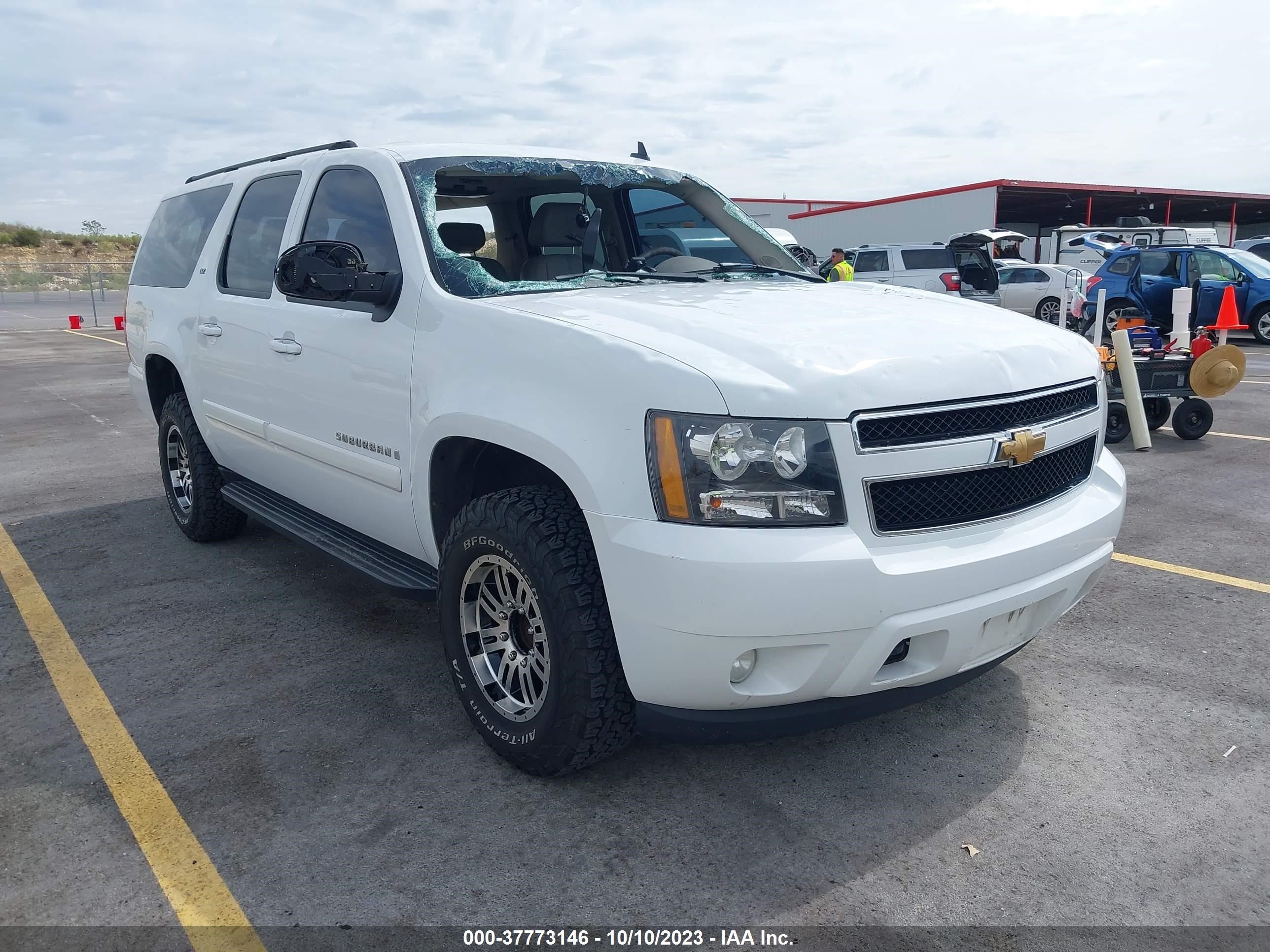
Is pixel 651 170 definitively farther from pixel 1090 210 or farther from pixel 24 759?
pixel 1090 210

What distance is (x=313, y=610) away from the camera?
455cm

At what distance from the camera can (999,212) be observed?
135ft

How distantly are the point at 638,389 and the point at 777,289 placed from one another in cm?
130

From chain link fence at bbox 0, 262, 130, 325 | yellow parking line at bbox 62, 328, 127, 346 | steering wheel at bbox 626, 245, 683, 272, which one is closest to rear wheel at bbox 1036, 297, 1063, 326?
steering wheel at bbox 626, 245, 683, 272

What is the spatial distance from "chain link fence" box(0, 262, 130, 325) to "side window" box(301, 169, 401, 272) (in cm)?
3572

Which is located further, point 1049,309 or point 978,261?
point 1049,309

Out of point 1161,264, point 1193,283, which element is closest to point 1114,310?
point 1161,264

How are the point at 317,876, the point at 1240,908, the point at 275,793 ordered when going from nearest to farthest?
the point at 1240,908 < the point at 317,876 < the point at 275,793

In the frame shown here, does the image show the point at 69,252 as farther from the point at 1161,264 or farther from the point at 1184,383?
the point at 1184,383

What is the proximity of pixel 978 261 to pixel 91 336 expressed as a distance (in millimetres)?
19731

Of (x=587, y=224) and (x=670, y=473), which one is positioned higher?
(x=587, y=224)

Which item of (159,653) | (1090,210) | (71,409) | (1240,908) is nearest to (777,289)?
(1240,908)

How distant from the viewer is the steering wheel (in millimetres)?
4074

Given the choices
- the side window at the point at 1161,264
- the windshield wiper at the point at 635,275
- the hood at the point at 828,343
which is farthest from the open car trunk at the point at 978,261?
the hood at the point at 828,343
